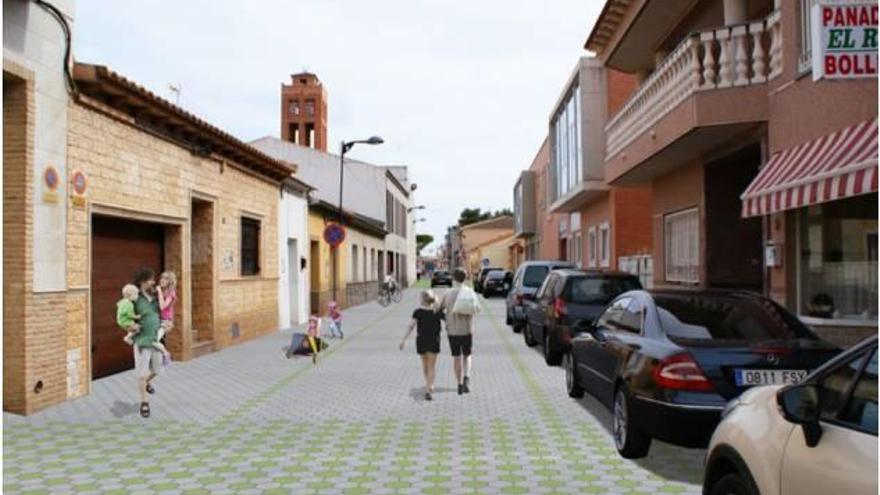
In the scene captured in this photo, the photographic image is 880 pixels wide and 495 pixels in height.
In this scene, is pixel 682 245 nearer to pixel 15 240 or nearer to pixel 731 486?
pixel 15 240

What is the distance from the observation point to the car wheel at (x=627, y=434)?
639 centimetres

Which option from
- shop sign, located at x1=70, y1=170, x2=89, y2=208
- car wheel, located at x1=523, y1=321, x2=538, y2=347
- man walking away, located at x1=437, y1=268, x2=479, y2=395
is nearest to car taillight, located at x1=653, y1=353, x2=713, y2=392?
man walking away, located at x1=437, y1=268, x2=479, y2=395

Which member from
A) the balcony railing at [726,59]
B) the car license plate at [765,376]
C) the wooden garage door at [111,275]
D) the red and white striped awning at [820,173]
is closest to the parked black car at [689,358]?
the car license plate at [765,376]

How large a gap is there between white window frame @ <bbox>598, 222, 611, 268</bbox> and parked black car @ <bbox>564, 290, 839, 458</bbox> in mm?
16555

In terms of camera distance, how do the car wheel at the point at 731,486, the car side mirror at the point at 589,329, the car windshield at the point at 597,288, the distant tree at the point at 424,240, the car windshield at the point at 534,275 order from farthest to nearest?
the distant tree at the point at 424,240
the car windshield at the point at 534,275
the car windshield at the point at 597,288
the car side mirror at the point at 589,329
the car wheel at the point at 731,486

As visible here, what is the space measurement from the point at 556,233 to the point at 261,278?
21.3 meters

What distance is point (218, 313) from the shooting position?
15281 mm

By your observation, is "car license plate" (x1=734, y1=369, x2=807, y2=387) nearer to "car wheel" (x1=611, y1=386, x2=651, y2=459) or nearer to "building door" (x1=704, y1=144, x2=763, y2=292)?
"car wheel" (x1=611, y1=386, x2=651, y2=459)

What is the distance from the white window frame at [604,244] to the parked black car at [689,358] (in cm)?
1656

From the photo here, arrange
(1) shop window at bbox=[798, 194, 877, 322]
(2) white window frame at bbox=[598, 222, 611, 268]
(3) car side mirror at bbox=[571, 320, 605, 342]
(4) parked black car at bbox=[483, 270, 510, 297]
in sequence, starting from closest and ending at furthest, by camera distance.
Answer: (3) car side mirror at bbox=[571, 320, 605, 342] < (1) shop window at bbox=[798, 194, 877, 322] < (2) white window frame at bbox=[598, 222, 611, 268] < (4) parked black car at bbox=[483, 270, 510, 297]

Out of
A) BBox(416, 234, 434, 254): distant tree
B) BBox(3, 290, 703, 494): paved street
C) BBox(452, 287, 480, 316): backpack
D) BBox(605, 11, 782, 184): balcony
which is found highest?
BBox(416, 234, 434, 254): distant tree

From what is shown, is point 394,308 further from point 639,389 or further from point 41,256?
point 639,389

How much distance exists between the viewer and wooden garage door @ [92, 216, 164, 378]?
11125 millimetres

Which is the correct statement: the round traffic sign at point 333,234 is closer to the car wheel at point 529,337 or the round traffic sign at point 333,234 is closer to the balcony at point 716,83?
the car wheel at point 529,337
